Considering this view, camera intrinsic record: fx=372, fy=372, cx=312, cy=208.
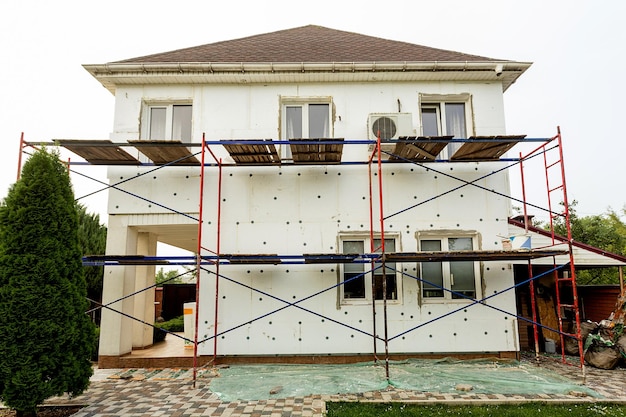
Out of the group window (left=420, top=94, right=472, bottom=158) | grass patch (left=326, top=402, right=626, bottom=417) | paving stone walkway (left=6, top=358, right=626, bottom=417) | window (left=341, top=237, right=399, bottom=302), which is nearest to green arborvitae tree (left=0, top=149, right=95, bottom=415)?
paving stone walkway (left=6, top=358, right=626, bottom=417)

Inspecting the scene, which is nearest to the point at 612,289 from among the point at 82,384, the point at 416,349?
the point at 416,349

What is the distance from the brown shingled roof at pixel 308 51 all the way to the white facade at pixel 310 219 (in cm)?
61

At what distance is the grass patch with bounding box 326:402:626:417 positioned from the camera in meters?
4.79

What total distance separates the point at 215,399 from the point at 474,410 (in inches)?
143

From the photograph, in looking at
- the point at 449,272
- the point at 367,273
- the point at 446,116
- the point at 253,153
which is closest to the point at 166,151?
the point at 253,153

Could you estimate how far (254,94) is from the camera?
27.9 feet

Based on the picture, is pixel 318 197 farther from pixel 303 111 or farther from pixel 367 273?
pixel 303 111

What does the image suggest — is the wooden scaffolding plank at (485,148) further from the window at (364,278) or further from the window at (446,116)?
the window at (364,278)

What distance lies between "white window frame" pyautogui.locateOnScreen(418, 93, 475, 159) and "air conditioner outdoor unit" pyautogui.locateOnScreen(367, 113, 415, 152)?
2.12 ft

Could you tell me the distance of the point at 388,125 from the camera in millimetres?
8008

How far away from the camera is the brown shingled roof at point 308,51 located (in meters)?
8.55

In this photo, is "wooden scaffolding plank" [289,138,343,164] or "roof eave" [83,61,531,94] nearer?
"wooden scaffolding plank" [289,138,343,164]

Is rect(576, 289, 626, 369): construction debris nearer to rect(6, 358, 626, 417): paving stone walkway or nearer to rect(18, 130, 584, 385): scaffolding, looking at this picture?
rect(18, 130, 584, 385): scaffolding

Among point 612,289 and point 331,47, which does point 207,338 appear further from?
point 612,289
